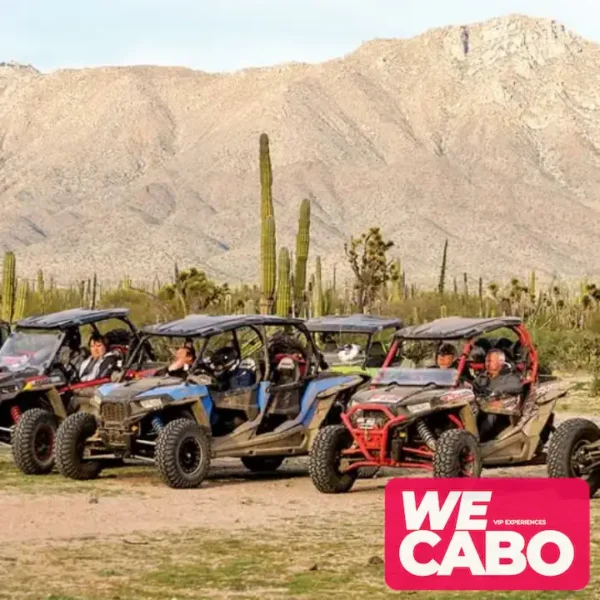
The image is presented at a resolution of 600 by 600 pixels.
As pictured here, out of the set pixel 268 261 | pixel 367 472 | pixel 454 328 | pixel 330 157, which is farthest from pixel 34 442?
pixel 330 157

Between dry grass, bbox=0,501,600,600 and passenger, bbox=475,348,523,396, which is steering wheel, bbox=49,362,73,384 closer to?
passenger, bbox=475,348,523,396

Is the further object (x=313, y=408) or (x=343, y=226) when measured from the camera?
(x=343, y=226)

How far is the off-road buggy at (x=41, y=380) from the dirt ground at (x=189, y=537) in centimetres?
42

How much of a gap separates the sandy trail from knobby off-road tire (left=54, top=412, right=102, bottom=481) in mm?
257

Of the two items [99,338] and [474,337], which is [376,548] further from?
[99,338]

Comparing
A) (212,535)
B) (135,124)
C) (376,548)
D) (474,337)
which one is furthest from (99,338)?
(135,124)

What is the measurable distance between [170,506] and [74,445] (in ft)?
8.46

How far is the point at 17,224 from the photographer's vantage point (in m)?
151

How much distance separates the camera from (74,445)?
697 inches

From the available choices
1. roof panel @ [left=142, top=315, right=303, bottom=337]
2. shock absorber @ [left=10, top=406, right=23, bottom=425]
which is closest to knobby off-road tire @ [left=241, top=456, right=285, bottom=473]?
roof panel @ [left=142, top=315, right=303, bottom=337]

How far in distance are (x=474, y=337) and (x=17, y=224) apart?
137 meters

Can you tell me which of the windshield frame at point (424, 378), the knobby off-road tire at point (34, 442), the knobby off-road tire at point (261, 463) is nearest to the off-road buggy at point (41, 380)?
the knobby off-road tire at point (34, 442)

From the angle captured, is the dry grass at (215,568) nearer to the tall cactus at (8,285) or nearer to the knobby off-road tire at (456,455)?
the knobby off-road tire at (456,455)

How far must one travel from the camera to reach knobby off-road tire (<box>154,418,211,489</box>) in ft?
54.5
